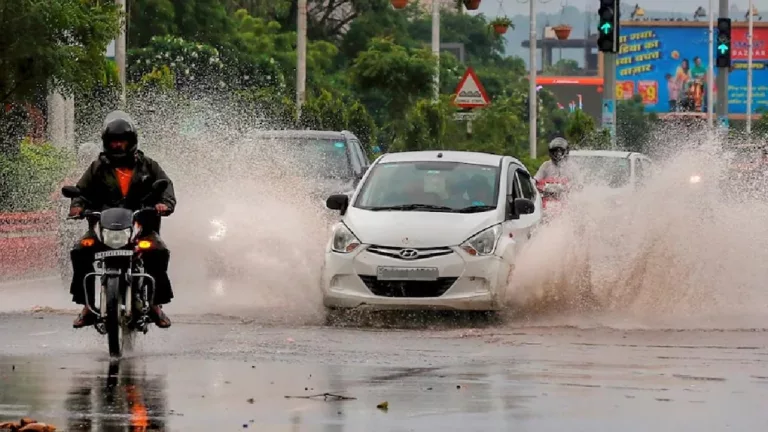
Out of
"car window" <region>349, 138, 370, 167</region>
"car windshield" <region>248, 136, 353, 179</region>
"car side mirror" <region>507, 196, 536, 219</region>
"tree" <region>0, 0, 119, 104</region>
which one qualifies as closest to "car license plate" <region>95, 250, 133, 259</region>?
"car side mirror" <region>507, 196, 536, 219</region>

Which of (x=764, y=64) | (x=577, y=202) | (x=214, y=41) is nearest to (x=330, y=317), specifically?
(x=577, y=202)

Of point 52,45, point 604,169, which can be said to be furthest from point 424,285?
point 52,45

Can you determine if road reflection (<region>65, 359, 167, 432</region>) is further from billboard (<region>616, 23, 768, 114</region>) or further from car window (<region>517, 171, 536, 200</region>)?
billboard (<region>616, 23, 768, 114</region>)

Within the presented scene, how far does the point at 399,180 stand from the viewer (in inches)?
703

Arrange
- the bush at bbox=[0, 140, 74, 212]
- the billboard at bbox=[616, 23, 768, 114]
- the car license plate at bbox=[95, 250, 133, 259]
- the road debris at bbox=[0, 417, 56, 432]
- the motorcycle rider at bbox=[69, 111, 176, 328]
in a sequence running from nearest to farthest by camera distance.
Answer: the road debris at bbox=[0, 417, 56, 432] < the car license plate at bbox=[95, 250, 133, 259] < the motorcycle rider at bbox=[69, 111, 176, 328] < the bush at bbox=[0, 140, 74, 212] < the billboard at bbox=[616, 23, 768, 114]

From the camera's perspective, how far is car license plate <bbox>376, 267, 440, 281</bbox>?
53.5ft

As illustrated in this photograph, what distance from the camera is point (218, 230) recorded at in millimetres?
20266

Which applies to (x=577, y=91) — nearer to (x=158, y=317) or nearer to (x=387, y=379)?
(x=158, y=317)

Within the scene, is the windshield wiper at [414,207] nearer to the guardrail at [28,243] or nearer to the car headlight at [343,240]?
the car headlight at [343,240]

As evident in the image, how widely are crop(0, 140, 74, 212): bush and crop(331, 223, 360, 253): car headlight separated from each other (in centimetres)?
1262

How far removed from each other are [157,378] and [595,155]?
55.4ft

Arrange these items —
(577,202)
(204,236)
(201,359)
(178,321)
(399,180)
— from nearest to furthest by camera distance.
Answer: (201,359)
(178,321)
(399,180)
(577,202)
(204,236)

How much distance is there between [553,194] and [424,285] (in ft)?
14.9

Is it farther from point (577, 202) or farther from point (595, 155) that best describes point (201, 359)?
point (595, 155)
